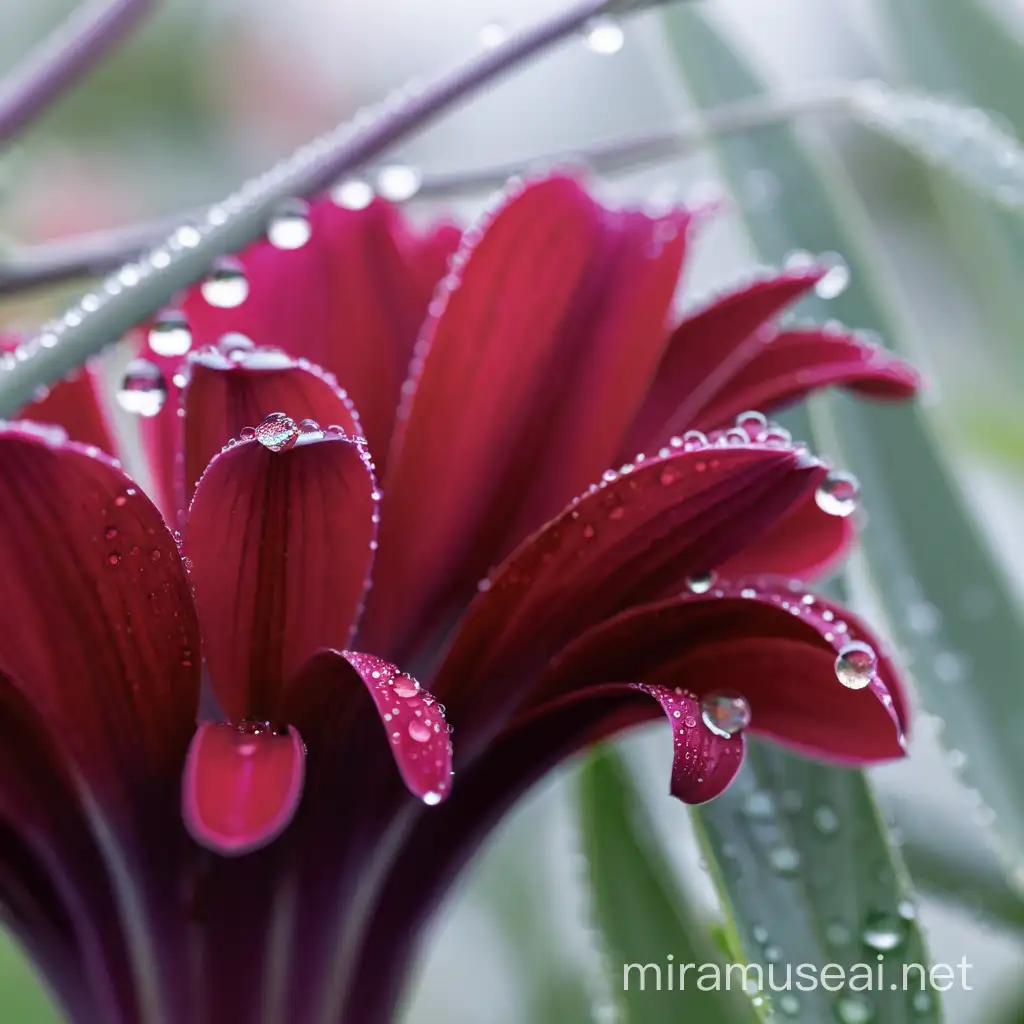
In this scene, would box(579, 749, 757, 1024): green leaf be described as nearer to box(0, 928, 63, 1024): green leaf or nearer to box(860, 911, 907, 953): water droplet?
Result: box(860, 911, 907, 953): water droplet

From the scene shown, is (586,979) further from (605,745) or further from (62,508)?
(62,508)

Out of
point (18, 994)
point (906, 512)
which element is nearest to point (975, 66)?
point (906, 512)

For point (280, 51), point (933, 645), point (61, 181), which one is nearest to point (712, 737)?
point (933, 645)

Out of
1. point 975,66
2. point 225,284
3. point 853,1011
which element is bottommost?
point 853,1011

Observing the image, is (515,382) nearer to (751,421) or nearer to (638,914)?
(751,421)

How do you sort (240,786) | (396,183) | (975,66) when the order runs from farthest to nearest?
(975,66)
(396,183)
(240,786)

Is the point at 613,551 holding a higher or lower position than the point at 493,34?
lower

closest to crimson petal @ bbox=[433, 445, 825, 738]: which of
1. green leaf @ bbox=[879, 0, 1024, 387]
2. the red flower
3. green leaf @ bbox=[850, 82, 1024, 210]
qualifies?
the red flower
